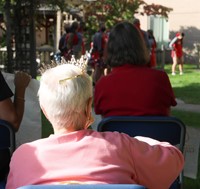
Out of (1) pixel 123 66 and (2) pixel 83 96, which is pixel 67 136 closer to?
(2) pixel 83 96

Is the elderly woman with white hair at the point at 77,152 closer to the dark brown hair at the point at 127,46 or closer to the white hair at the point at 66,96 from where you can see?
the white hair at the point at 66,96

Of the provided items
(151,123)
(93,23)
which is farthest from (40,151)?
(93,23)

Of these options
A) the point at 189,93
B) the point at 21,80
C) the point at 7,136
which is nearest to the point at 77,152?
the point at 7,136

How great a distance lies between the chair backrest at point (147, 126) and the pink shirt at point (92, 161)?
3.03ft

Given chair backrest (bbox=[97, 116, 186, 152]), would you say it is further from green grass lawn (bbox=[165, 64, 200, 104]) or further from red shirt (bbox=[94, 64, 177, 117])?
green grass lawn (bbox=[165, 64, 200, 104])

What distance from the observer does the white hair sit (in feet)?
7.36

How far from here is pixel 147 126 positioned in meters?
3.36

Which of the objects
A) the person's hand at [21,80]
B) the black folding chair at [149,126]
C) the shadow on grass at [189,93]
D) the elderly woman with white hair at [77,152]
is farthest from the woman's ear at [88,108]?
the shadow on grass at [189,93]

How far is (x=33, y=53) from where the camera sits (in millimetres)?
14930

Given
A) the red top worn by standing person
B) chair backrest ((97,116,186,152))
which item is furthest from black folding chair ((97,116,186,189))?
the red top worn by standing person

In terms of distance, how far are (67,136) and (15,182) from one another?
287 mm

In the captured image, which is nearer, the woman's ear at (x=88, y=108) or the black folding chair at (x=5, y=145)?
the woman's ear at (x=88, y=108)

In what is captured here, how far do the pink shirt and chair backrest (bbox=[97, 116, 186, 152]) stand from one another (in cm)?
92

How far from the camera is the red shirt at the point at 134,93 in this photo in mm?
3730
